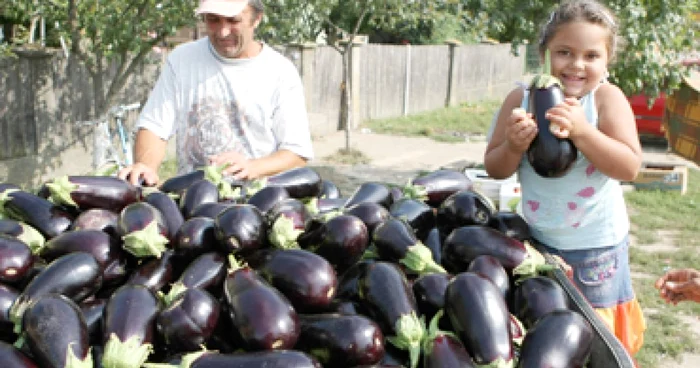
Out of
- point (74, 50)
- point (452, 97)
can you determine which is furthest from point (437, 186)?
point (452, 97)

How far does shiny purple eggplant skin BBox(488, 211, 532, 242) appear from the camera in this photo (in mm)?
2135

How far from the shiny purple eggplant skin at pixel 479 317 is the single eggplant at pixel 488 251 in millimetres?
256

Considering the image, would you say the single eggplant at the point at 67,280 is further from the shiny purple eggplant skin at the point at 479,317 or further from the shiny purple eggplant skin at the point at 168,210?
the shiny purple eggplant skin at the point at 479,317

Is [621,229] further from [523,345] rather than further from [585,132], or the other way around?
[523,345]

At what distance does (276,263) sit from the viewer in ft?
5.47

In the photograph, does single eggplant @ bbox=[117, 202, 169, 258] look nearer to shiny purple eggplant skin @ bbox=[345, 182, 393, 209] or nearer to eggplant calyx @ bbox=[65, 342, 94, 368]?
eggplant calyx @ bbox=[65, 342, 94, 368]

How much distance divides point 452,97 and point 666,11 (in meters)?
10.4

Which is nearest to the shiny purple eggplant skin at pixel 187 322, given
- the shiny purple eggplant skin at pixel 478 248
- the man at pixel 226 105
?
the shiny purple eggplant skin at pixel 478 248

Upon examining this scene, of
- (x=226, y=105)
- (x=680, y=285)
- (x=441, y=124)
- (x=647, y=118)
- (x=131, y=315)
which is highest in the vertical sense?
(x=226, y=105)

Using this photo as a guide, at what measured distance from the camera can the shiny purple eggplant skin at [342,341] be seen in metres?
1.46

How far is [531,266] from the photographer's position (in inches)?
75.0

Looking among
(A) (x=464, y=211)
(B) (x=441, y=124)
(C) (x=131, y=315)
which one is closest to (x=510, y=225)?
(A) (x=464, y=211)

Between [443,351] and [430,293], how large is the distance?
0.25 metres

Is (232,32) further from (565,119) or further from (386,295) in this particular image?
(386,295)
